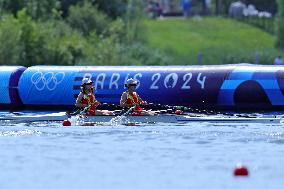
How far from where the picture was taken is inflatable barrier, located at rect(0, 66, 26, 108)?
35062 mm

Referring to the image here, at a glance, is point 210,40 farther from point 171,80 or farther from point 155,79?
point 171,80

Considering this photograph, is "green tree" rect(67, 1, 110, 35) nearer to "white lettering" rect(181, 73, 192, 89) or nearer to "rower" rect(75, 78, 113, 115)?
"white lettering" rect(181, 73, 192, 89)

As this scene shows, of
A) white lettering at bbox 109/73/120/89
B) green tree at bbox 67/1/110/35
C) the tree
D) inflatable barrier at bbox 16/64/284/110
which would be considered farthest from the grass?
white lettering at bbox 109/73/120/89

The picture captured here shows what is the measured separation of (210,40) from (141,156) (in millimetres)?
50419

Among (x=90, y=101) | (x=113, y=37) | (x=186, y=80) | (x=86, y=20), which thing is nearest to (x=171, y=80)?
(x=186, y=80)

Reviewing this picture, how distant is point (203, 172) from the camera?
19172mm

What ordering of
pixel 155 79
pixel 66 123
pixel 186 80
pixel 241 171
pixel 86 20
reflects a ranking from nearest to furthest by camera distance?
pixel 241 171 < pixel 66 123 < pixel 186 80 < pixel 155 79 < pixel 86 20

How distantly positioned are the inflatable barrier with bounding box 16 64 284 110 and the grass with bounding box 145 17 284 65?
23.6 m

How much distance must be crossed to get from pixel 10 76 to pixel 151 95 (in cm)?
542

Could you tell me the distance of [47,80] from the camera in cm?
3466

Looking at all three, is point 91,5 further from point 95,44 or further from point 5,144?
point 5,144

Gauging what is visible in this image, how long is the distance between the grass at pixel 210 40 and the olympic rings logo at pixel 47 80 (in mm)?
23689

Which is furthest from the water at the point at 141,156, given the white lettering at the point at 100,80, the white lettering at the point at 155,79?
the white lettering at the point at 100,80

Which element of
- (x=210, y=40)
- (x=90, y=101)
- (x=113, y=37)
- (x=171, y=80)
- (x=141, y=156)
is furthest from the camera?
(x=210, y=40)
